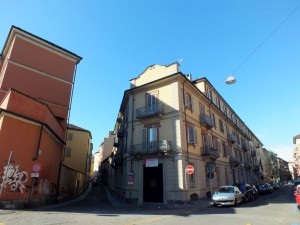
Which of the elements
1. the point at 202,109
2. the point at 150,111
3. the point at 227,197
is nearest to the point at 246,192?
the point at 227,197

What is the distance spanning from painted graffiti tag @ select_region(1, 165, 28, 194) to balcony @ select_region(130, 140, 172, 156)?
9109 mm

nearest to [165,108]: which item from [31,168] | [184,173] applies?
[184,173]

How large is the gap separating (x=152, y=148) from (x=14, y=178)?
34.0 feet

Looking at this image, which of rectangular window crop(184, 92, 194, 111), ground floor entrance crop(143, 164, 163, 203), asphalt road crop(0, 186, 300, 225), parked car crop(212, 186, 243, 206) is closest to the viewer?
asphalt road crop(0, 186, 300, 225)

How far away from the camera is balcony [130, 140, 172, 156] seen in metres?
18.2

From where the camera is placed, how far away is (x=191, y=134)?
20.5 m

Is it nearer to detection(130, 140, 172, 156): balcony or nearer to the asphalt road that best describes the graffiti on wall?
the asphalt road

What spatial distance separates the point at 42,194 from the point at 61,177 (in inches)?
241

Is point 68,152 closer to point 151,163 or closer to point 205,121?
point 151,163

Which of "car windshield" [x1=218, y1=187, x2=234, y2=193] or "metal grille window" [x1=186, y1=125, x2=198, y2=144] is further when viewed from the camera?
"metal grille window" [x1=186, y1=125, x2=198, y2=144]

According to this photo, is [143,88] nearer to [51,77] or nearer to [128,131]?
[128,131]

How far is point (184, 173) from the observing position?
→ 17.7 m

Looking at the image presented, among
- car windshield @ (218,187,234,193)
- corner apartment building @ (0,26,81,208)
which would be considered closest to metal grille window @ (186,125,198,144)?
car windshield @ (218,187,234,193)

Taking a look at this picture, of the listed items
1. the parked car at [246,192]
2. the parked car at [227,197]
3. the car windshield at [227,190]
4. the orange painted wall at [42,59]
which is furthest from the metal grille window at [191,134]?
the orange painted wall at [42,59]
